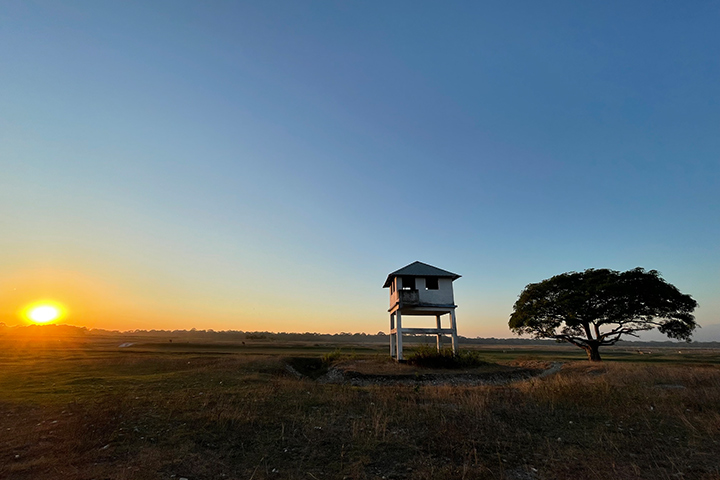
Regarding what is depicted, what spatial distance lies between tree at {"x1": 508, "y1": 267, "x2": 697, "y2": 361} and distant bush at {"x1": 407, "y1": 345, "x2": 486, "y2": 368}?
8285 millimetres

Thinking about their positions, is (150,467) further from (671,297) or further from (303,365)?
(671,297)

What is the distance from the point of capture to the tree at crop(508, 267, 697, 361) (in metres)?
29.6

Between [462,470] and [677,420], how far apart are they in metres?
8.85

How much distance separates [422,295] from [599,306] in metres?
16.2

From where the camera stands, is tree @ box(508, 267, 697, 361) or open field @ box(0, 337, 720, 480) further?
tree @ box(508, 267, 697, 361)

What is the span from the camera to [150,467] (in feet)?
22.3

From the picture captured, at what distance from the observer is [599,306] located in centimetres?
3134

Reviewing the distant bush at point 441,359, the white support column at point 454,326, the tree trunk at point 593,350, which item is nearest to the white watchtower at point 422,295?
the white support column at point 454,326

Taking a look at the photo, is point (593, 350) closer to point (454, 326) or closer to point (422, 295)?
point (454, 326)

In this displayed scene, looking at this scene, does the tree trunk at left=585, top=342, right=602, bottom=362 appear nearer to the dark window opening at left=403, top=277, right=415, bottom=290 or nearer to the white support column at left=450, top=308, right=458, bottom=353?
the white support column at left=450, top=308, right=458, bottom=353

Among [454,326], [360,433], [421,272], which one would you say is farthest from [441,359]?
[360,433]

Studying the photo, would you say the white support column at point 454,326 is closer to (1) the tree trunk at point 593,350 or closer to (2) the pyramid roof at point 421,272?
(2) the pyramid roof at point 421,272

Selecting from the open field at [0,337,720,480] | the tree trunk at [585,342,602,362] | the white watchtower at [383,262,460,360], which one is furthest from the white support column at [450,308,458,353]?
the open field at [0,337,720,480]

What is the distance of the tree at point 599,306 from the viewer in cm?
2961
